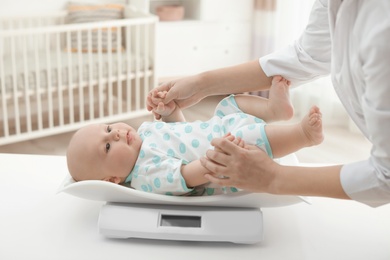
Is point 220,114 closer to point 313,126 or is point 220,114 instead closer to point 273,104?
point 273,104

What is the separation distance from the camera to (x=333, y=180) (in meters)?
1.02

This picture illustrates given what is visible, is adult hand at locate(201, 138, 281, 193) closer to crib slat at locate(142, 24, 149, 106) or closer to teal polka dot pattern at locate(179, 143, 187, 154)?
teal polka dot pattern at locate(179, 143, 187, 154)

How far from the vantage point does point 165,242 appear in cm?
115

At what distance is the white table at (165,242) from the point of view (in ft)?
3.65

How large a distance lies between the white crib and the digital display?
2244 millimetres

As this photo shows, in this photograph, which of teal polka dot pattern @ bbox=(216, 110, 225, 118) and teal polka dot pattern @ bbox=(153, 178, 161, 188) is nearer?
teal polka dot pattern @ bbox=(153, 178, 161, 188)

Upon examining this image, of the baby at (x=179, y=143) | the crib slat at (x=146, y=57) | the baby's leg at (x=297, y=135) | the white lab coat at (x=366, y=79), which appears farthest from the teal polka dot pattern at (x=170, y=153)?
the crib slat at (x=146, y=57)

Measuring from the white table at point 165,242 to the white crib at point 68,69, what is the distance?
1968 millimetres

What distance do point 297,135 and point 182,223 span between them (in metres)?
0.31

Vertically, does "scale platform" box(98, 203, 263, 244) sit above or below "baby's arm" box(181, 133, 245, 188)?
below

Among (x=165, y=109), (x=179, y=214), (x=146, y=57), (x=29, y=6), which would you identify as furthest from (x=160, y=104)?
(x=29, y=6)

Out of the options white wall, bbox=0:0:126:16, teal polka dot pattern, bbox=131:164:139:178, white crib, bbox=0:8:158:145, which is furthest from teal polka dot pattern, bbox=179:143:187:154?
white wall, bbox=0:0:126:16

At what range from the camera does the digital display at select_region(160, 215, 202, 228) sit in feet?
3.75

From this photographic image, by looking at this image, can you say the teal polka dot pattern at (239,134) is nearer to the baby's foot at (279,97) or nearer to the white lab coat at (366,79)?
the baby's foot at (279,97)
